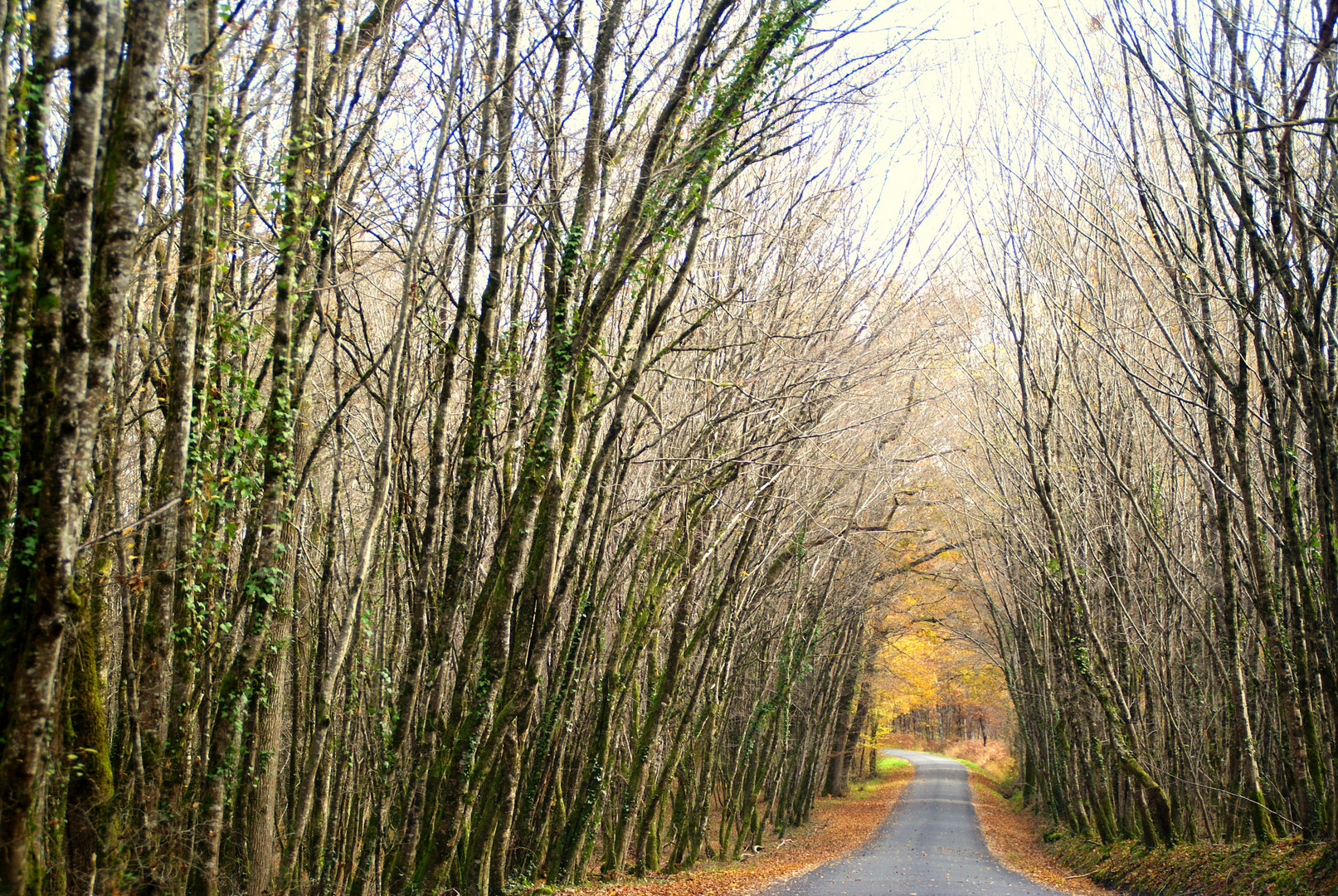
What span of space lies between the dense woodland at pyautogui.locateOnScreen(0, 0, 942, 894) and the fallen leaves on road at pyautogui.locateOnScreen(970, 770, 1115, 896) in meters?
5.01

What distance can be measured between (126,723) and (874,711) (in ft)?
87.9

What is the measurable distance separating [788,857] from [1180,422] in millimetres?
9160

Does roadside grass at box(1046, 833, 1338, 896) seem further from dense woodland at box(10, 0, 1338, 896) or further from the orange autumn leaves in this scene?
the orange autumn leaves

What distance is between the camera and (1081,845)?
43.3 feet

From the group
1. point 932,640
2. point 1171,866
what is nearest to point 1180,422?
point 1171,866

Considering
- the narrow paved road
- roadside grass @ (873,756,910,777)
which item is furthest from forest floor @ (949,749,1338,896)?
roadside grass @ (873,756,910,777)

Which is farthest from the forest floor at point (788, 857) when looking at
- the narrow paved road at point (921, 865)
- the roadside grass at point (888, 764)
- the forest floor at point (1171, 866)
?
the roadside grass at point (888, 764)

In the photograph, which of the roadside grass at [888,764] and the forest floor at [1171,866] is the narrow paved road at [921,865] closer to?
the forest floor at [1171,866]

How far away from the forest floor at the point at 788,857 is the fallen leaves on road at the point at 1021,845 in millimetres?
2461

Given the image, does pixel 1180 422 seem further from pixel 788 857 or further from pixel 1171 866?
pixel 788 857

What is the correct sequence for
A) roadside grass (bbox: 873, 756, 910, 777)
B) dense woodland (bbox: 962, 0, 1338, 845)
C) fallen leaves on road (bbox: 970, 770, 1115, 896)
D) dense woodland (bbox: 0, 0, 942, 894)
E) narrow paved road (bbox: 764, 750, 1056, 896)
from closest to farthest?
dense woodland (bbox: 0, 0, 942, 894), dense woodland (bbox: 962, 0, 1338, 845), narrow paved road (bbox: 764, 750, 1056, 896), fallen leaves on road (bbox: 970, 770, 1115, 896), roadside grass (bbox: 873, 756, 910, 777)

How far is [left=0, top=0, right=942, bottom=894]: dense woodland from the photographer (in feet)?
10.8

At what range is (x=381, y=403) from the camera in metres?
6.20

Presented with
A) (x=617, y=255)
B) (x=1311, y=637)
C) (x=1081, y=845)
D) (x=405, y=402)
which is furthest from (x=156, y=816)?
(x=1081, y=845)
